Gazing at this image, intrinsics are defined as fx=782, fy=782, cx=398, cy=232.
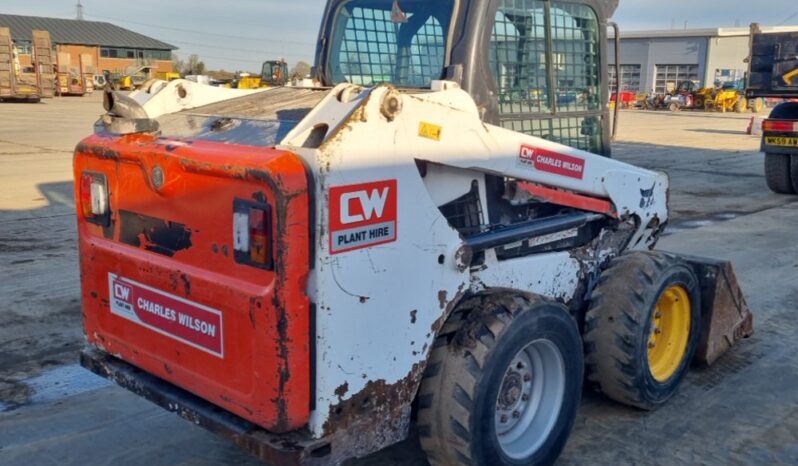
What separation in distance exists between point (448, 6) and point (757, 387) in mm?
2914

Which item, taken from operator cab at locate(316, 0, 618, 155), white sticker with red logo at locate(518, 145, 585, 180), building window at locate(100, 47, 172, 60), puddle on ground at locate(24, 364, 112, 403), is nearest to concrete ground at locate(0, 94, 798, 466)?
puddle on ground at locate(24, 364, 112, 403)

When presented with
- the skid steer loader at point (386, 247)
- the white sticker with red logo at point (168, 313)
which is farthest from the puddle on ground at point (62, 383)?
the white sticker with red logo at point (168, 313)

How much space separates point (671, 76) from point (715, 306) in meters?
57.3

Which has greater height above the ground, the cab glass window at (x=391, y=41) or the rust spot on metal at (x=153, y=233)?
the cab glass window at (x=391, y=41)

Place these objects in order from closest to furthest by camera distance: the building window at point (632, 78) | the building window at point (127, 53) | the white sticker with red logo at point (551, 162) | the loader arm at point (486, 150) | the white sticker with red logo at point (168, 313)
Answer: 1. the loader arm at point (486, 150)
2. the white sticker with red logo at point (168, 313)
3. the white sticker with red logo at point (551, 162)
4. the building window at point (632, 78)
5. the building window at point (127, 53)

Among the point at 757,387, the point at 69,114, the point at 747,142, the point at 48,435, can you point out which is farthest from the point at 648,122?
the point at 48,435

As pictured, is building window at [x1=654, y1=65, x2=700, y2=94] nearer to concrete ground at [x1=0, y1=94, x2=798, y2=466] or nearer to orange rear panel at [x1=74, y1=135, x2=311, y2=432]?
concrete ground at [x1=0, y1=94, x2=798, y2=466]

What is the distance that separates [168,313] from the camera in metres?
3.16

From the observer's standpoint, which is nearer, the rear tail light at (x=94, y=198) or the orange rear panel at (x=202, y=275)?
the orange rear panel at (x=202, y=275)

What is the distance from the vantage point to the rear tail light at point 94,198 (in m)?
3.40

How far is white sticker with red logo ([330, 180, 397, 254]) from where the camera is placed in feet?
8.89

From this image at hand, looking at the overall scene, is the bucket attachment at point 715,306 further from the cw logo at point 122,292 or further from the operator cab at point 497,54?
the cw logo at point 122,292

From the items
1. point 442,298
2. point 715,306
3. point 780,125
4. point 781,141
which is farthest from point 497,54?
point 781,141

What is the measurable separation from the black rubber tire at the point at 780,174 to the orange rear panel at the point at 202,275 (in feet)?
38.2
